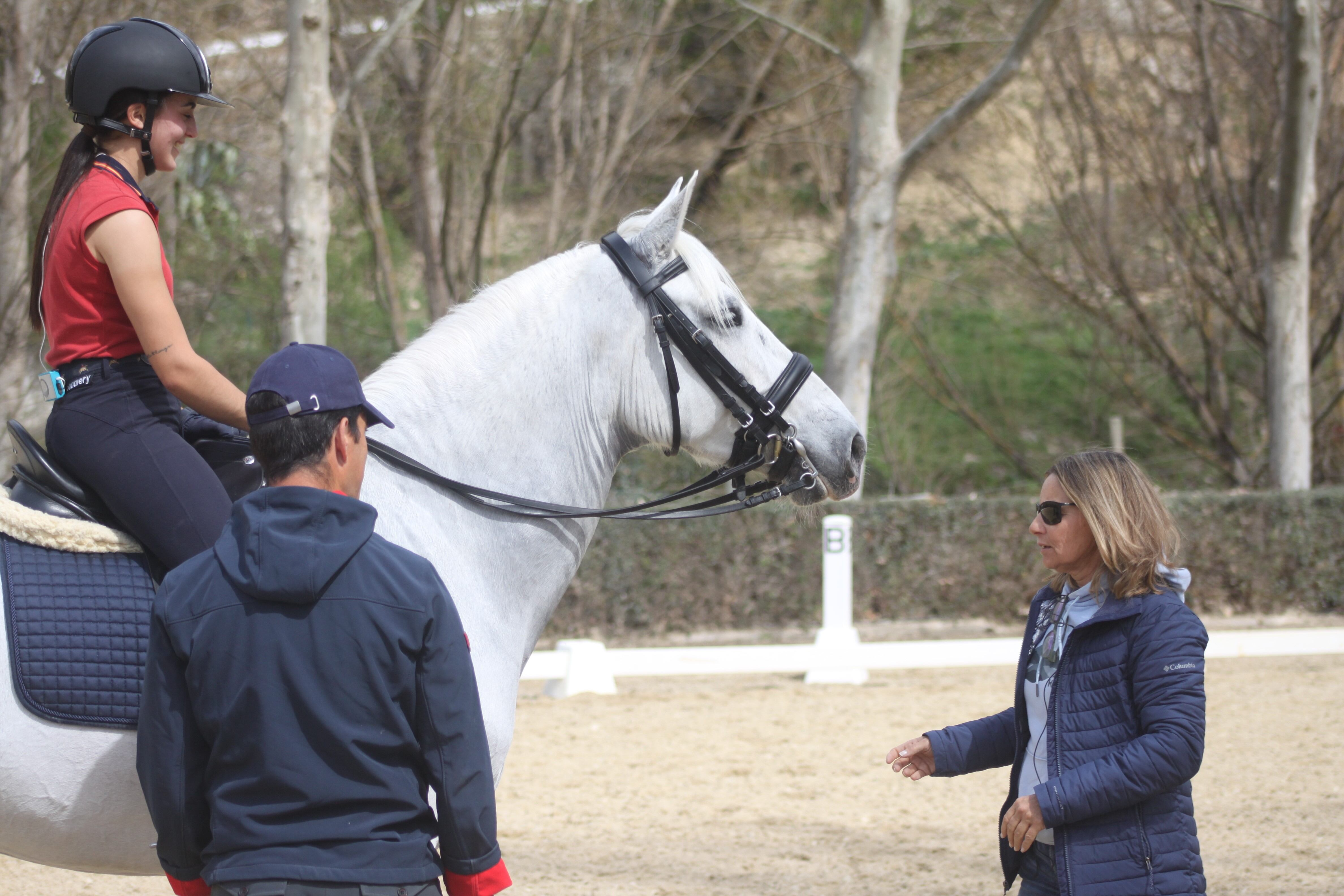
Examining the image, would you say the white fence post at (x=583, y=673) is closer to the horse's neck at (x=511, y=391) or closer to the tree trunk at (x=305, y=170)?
the tree trunk at (x=305, y=170)

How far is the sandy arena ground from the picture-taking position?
4387 mm

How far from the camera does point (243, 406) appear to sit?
2.48m

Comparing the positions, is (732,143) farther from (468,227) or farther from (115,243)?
(115,243)

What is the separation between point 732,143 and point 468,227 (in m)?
4.10

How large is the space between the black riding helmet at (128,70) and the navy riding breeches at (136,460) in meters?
0.57

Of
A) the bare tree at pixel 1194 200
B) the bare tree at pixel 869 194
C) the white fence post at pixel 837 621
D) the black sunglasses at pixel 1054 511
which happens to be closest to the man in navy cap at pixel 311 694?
the black sunglasses at pixel 1054 511

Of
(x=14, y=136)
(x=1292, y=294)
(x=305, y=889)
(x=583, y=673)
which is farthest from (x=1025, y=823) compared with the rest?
(x=1292, y=294)

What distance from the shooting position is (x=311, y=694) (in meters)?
1.61

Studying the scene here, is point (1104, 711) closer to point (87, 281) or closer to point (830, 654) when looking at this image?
point (87, 281)

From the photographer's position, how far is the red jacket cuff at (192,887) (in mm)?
1826

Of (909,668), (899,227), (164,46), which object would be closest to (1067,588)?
(164,46)

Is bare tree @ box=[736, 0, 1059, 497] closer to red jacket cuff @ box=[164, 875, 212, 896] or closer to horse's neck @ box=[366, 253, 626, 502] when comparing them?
horse's neck @ box=[366, 253, 626, 502]

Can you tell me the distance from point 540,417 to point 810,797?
3.54 meters

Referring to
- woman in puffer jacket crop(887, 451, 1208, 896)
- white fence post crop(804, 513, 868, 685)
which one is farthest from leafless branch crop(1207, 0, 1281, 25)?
woman in puffer jacket crop(887, 451, 1208, 896)
